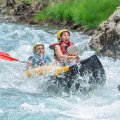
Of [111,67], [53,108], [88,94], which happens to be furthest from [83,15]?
[53,108]

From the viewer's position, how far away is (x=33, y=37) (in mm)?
17125

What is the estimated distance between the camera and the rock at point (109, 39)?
42.7 feet

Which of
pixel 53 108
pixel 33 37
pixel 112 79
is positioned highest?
pixel 33 37

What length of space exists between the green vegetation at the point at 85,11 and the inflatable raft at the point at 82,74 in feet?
28.3

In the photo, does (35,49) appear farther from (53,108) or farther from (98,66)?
(53,108)

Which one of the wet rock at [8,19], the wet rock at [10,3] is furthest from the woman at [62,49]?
the wet rock at [10,3]

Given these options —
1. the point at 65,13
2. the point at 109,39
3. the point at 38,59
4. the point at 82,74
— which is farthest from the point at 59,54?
the point at 65,13

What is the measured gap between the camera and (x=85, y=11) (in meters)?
18.7

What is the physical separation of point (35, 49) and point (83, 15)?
25.6 feet

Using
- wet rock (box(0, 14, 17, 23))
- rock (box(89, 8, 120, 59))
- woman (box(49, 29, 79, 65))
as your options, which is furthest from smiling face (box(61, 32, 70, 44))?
wet rock (box(0, 14, 17, 23))

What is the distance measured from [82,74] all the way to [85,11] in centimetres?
972

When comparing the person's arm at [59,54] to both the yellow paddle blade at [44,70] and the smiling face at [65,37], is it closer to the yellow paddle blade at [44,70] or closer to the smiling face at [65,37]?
the smiling face at [65,37]

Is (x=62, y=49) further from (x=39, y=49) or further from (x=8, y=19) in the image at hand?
(x=8, y=19)

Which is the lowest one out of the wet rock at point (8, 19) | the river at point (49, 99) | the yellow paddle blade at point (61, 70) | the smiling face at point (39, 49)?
the river at point (49, 99)
